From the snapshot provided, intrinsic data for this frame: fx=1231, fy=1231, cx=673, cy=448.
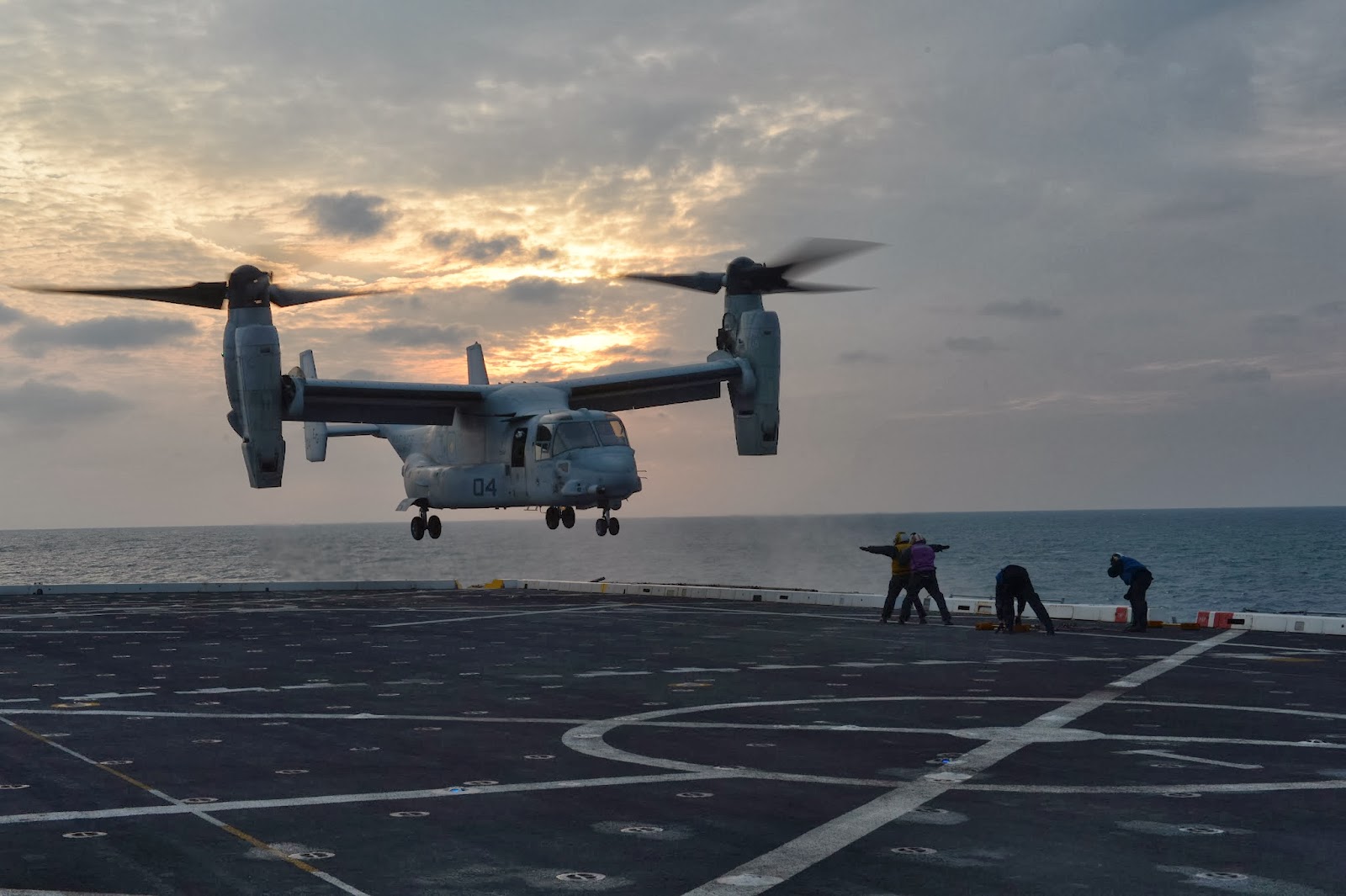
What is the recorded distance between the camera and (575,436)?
135ft

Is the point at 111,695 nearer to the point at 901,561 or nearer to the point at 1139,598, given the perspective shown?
the point at 901,561

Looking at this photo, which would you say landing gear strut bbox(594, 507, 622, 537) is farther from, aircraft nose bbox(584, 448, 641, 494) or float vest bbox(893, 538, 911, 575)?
float vest bbox(893, 538, 911, 575)

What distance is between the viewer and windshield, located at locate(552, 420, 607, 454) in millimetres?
41000

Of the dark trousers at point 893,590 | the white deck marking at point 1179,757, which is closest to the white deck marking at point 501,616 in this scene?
the dark trousers at point 893,590

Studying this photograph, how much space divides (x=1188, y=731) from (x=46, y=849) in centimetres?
1111

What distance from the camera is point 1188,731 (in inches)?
529

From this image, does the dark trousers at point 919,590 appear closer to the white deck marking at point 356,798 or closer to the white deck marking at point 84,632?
the white deck marking at point 84,632

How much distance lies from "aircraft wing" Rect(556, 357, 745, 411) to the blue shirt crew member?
18242 millimetres

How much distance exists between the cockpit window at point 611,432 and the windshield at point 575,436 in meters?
0.24

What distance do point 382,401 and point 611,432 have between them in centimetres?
914

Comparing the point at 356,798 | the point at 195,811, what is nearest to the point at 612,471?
the point at 356,798

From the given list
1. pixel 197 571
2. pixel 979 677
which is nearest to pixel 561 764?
pixel 979 677

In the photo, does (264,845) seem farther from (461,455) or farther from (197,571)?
(197,571)

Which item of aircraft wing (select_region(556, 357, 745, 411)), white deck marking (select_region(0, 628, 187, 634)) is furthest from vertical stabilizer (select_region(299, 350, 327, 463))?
white deck marking (select_region(0, 628, 187, 634))
